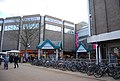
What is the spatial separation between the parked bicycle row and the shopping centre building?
2443 cm

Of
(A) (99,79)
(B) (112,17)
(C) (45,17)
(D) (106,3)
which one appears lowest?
(A) (99,79)

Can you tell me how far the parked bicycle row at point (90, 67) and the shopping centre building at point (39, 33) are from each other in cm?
2443

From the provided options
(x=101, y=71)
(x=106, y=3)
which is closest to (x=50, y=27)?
(x=106, y=3)

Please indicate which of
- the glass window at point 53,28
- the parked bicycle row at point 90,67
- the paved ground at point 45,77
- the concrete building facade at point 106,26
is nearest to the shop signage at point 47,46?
the parked bicycle row at point 90,67

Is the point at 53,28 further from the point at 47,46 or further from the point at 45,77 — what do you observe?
the point at 45,77

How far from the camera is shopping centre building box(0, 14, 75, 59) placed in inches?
1916

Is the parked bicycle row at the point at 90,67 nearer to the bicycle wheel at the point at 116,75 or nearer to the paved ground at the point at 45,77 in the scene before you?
the bicycle wheel at the point at 116,75

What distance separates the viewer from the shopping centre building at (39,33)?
160ft

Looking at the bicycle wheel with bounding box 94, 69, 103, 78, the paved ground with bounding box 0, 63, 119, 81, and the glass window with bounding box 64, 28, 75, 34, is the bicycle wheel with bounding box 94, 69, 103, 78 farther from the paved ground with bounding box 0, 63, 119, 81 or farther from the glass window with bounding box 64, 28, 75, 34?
the glass window with bounding box 64, 28, 75, 34

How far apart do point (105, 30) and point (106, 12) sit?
7.20 ft

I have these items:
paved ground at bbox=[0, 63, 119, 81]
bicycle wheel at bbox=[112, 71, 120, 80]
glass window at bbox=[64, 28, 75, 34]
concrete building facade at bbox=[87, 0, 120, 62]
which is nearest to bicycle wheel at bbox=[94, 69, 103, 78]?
paved ground at bbox=[0, 63, 119, 81]

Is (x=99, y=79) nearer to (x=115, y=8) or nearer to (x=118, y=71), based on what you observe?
(x=118, y=71)

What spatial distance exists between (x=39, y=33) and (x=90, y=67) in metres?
36.0

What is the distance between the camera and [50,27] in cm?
5106
